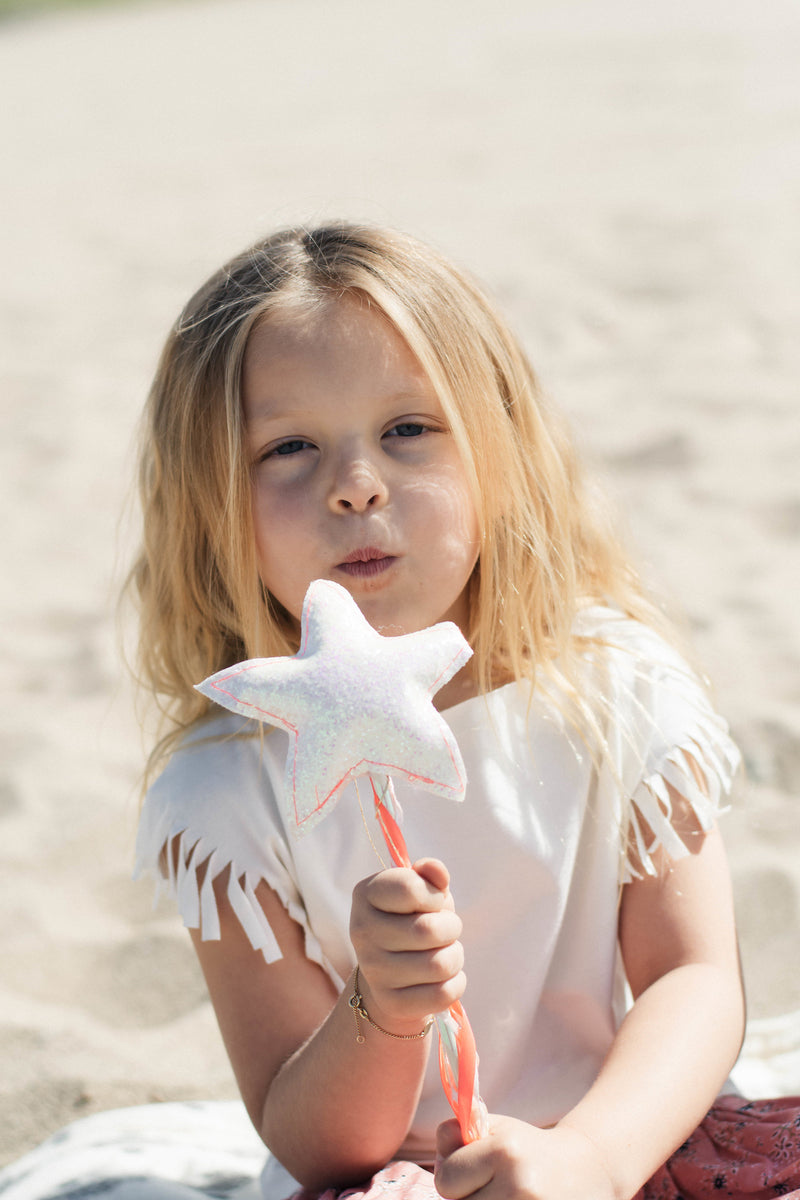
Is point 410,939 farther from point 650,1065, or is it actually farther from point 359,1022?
point 650,1065

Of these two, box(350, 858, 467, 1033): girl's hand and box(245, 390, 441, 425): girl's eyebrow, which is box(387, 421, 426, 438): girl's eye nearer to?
box(245, 390, 441, 425): girl's eyebrow

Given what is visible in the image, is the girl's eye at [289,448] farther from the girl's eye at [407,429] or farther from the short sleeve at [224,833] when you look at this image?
the short sleeve at [224,833]

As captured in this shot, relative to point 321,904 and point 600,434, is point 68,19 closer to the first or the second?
point 600,434

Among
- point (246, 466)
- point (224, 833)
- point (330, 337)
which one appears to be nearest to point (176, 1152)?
point (224, 833)

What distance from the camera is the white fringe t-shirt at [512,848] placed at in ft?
5.54

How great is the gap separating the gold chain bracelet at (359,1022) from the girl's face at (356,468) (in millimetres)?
428

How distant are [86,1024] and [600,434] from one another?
2.75 metres

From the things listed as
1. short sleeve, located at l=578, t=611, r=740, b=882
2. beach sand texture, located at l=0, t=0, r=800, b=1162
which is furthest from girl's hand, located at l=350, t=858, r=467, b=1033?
beach sand texture, located at l=0, t=0, r=800, b=1162

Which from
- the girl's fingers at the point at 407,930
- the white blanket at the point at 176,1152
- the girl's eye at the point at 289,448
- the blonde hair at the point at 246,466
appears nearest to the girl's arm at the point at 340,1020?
the girl's fingers at the point at 407,930

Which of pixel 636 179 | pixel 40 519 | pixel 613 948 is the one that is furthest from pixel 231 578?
pixel 636 179

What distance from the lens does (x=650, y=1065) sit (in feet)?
5.00

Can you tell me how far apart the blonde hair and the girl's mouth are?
0.16 m

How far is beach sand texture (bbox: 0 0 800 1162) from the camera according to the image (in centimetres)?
246

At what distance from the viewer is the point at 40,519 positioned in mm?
4258
